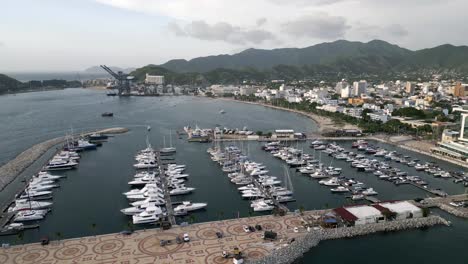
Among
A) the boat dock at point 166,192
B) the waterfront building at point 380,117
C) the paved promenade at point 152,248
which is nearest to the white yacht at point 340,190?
the paved promenade at point 152,248

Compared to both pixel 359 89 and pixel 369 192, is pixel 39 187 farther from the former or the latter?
pixel 359 89

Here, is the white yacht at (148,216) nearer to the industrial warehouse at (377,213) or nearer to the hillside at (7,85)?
the industrial warehouse at (377,213)

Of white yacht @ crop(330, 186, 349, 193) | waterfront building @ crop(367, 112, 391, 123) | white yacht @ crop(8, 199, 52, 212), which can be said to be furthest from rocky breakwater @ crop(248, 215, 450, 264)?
waterfront building @ crop(367, 112, 391, 123)

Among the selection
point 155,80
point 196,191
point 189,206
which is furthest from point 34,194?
point 155,80

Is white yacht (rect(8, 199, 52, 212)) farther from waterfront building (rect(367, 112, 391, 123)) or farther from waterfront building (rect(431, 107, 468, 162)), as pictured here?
waterfront building (rect(367, 112, 391, 123))

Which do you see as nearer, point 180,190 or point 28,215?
point 28,215

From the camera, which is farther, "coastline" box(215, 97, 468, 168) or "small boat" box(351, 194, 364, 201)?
"coastline" box(215, 97, 468, 168)
